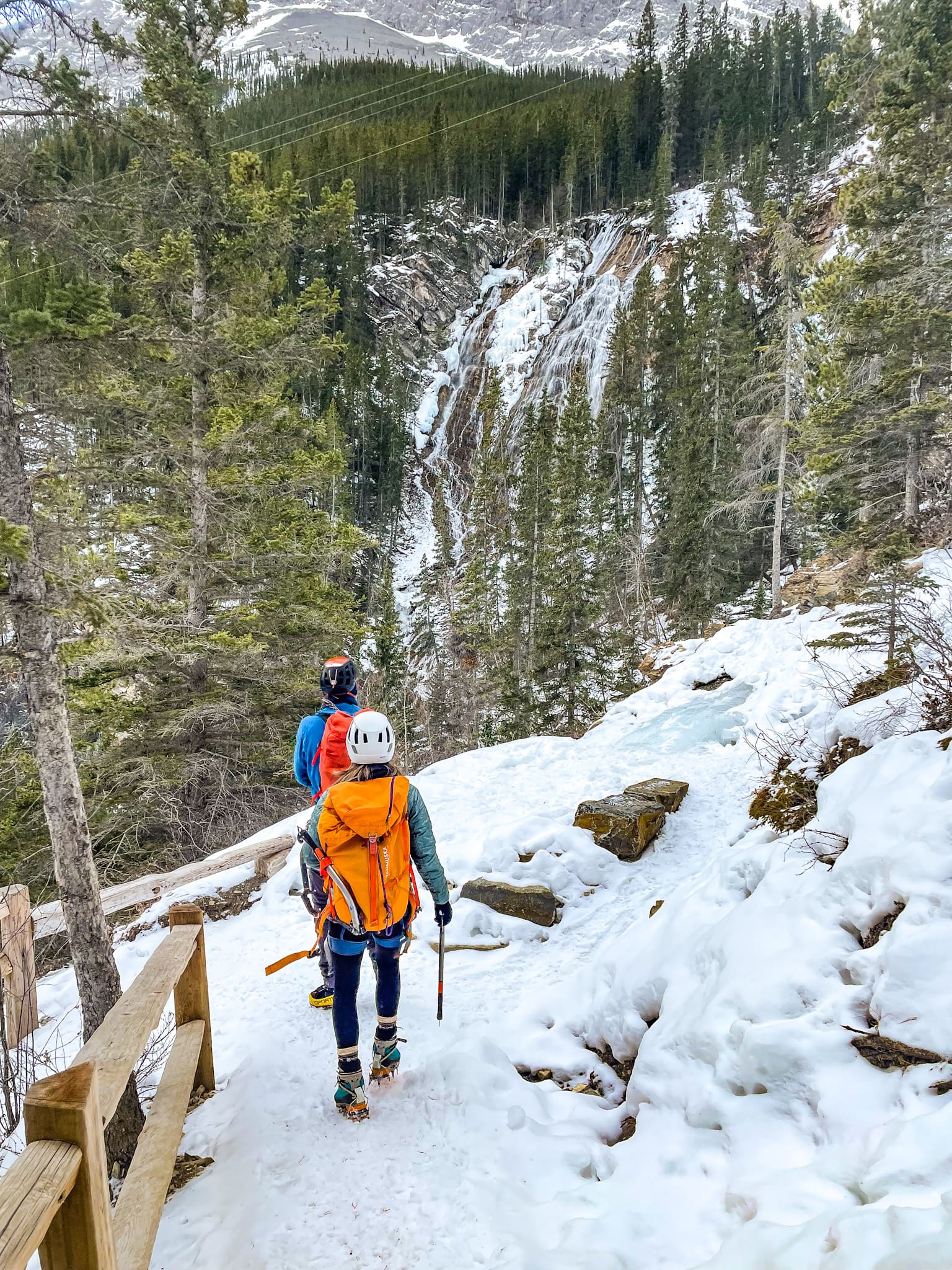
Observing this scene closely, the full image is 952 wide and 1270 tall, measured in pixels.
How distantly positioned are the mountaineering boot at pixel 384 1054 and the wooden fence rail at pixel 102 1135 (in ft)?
3.02

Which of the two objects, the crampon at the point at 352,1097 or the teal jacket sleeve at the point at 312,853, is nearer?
the crampon at the point at 352,1097

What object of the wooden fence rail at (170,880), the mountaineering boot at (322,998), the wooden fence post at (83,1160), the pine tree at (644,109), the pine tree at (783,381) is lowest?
the wooden fence rail at (170,880)

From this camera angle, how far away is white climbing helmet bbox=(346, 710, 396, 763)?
10.3ft

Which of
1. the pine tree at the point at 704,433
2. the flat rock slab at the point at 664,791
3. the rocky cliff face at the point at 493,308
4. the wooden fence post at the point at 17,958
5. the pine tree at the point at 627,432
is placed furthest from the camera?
the rocky cliff face at the point at 493,308

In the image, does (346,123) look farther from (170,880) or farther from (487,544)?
(170,880)

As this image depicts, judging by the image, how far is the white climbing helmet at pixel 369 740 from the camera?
314 centimetres

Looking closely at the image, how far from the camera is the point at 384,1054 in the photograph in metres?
3.45

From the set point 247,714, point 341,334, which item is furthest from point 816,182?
point 247,714

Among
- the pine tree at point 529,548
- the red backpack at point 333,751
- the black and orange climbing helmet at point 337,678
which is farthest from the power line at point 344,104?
the red backpack at point 333,751

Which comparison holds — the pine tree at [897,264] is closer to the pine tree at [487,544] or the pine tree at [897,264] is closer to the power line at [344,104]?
the pine tree at [487,544]

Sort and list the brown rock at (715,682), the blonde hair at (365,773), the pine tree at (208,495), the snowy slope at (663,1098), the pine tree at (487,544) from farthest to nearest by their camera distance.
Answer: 1. the pine tree at (487,544)
2. the brown rock at (715,682)
3. the pine tree at (208,495)
4. the blonde hair at (365,773)
5. the snowy slope at (663,1098)

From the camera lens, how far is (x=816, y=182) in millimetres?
43000

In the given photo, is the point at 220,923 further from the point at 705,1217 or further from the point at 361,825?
the point at 705,1217

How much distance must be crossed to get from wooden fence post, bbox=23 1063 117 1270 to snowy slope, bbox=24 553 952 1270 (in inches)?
47.1
